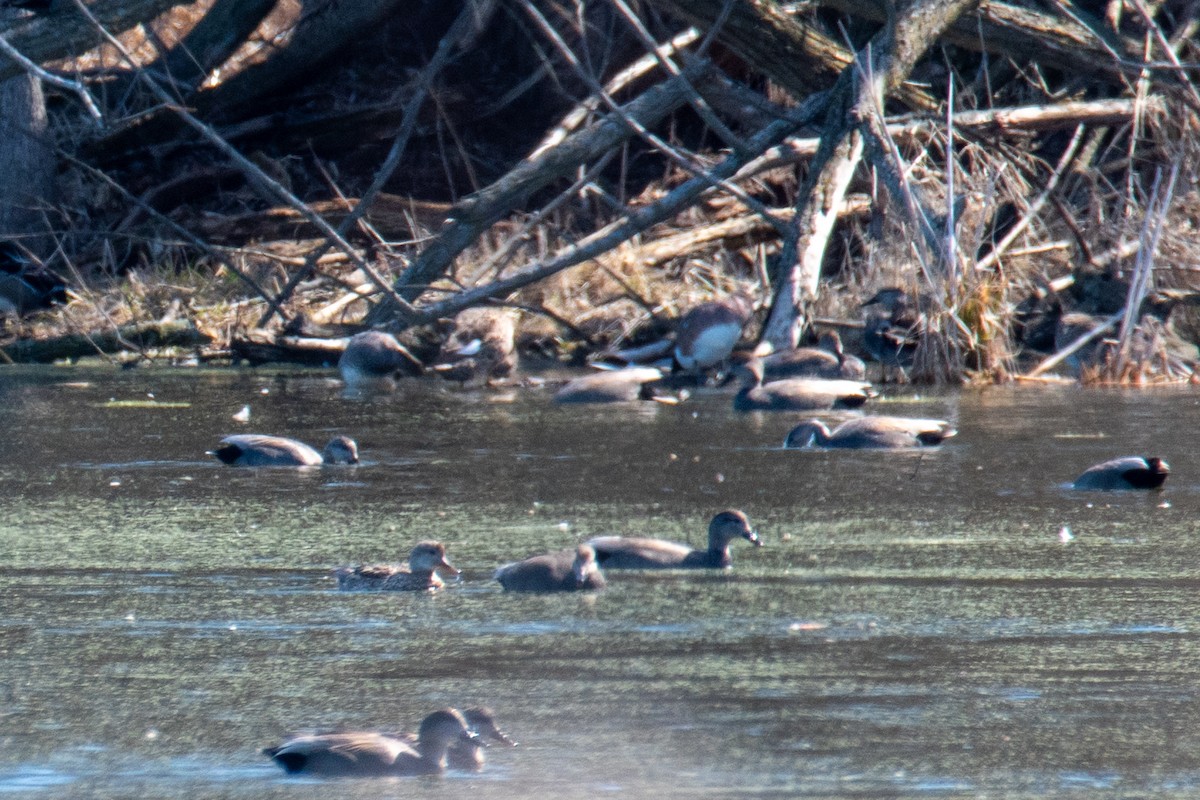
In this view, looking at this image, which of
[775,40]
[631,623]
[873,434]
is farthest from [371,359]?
[631,623]

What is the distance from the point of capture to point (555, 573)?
4.68 meters

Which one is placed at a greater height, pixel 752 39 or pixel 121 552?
pixel 752 39

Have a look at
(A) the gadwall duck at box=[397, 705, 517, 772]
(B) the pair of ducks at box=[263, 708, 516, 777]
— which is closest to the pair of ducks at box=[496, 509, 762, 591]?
(A) the gadwall duck at box=[397, 705, 517, 772]

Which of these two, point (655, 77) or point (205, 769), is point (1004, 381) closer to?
point (655, 77)

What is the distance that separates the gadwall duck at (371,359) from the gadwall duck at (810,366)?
92.6 inches

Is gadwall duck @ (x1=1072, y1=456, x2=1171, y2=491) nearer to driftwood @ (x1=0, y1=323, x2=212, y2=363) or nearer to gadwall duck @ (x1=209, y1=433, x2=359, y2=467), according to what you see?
gadwall duck @ (x1=209, y1=433, x2=359, y2=467)

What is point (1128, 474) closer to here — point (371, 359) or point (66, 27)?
point (371, 359)

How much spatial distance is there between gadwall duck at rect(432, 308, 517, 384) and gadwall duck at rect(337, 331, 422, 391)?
341 mm

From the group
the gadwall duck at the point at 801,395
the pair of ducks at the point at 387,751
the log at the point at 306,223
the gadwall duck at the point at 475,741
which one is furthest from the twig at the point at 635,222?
the pair of ducks at the point at 387,751

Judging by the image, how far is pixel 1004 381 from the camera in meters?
10.3

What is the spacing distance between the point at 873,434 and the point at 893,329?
9.85 ft

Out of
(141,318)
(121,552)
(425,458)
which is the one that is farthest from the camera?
(141,318)

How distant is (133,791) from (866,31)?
38.7 feet

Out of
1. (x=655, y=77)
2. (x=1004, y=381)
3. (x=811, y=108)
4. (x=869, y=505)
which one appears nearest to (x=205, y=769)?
(x=869, y=505)
